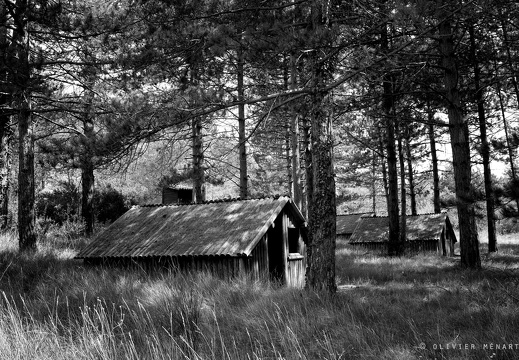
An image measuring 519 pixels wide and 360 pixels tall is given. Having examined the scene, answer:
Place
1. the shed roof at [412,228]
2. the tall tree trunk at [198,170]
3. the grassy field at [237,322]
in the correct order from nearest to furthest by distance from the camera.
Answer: the grassy field at [237,322]
the tall tree trunk at [198,170]
the shed roof at [412,228]

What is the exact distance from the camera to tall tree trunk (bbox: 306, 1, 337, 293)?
25.4ft

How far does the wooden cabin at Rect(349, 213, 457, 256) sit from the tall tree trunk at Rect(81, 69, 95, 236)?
16.5m

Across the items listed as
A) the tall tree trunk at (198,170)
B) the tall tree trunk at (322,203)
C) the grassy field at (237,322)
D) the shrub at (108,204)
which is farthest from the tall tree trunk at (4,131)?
the shrub at (108,204)

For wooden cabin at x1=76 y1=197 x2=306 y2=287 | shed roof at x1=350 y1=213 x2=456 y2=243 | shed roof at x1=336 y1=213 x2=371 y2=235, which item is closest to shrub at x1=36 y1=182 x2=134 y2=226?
wooden cabin at x1=76 y1=197 x2=306 y2=287

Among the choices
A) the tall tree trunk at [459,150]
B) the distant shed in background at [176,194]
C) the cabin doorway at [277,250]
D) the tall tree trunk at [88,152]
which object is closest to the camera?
the tall tree trunk at [88,152]

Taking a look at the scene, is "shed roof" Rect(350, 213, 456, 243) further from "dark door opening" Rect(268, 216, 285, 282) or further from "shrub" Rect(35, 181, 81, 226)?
"shrub" Rect(35, 181, 81, 226)

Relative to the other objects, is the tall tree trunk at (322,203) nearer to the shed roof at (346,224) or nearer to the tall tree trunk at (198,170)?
the tall tree trunk at (198,170)

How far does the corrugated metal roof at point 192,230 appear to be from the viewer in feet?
36.9

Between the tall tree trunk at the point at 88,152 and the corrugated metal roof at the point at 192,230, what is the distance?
211cm

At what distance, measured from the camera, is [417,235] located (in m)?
28.7

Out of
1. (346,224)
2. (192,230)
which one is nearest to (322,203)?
(192,230)

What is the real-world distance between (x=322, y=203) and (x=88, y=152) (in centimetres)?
412

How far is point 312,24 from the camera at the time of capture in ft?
28.7

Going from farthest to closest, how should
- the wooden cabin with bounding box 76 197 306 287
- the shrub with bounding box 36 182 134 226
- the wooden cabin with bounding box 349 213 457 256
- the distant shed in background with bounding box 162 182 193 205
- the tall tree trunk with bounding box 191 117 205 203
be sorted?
the distant shed in background with bounding box 162 182 193 205, the shrub with bounding box 36 182 134 226, the wooden cabin with bounding box 349 213 457 256, the tall tree trunk with bounding box 191 117 205 203, the wooden cabin with bounding box 76 197 306 287
